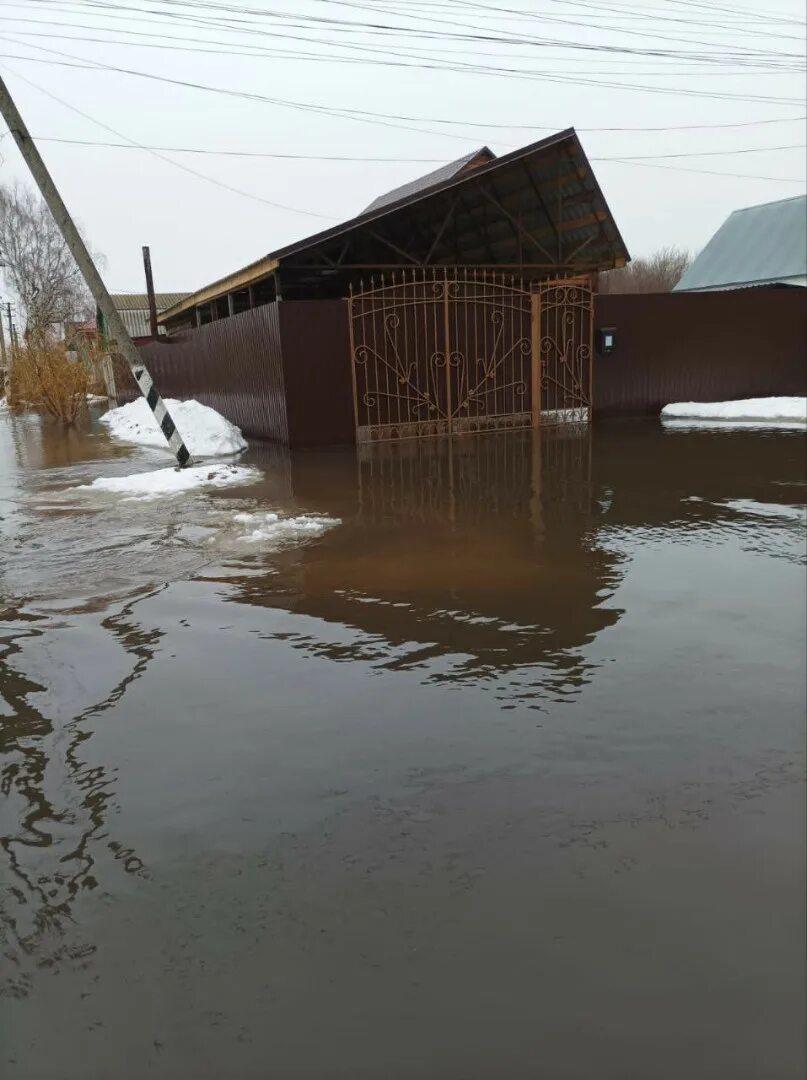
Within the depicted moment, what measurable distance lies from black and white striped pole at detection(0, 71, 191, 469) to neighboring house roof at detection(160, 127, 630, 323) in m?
3.50

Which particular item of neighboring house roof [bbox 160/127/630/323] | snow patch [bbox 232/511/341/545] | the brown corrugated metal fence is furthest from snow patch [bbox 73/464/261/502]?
neighboring house roof [bbox 160/127/630/323]

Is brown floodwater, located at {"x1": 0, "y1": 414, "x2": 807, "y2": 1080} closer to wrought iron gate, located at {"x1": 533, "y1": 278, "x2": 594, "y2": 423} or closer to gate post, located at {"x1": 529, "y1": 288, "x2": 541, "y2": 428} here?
gate post, located at {"x1": 529, "y1": 288, "x2": 541, "y2": 428}

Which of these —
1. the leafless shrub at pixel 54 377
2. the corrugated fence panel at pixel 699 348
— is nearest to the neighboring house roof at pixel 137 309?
the leafless shrub at pixel 54 377

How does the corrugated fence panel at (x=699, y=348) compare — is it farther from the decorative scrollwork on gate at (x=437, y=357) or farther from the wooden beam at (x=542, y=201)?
the wooden beam at (x=542, y=201)

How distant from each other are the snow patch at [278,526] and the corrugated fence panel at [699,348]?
9.02 meters

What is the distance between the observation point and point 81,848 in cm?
250

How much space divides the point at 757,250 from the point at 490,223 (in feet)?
72.4

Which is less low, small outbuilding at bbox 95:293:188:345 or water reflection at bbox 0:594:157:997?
small outbuilding at bbox 95:293:188:345

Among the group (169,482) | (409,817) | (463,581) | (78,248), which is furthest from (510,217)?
(409,817)

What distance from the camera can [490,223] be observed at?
58.2 feet

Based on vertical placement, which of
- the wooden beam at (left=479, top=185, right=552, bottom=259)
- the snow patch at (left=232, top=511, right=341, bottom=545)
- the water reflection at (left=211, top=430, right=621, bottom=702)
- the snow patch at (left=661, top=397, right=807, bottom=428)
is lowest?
the water reflection at (left=211, top=430, right=621, bottom=702)

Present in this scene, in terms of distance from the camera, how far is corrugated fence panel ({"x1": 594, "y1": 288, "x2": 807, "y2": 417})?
14.6 metres

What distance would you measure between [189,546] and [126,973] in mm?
4584

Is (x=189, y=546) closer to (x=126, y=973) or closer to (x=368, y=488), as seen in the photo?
(x=368, y=488)
